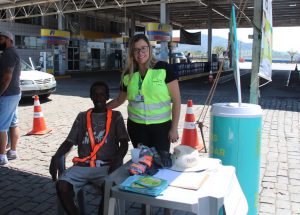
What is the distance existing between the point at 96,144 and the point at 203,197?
1313mm

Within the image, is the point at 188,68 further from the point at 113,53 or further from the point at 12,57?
the point at 12,57

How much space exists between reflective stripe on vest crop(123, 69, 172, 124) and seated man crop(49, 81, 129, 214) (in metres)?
0.22

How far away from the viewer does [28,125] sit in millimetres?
8297

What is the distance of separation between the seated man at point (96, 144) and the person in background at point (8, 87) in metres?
2.09

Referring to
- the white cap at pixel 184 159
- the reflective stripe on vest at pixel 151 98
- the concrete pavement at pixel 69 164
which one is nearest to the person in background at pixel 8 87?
the concrete pavement at pixel 69 164

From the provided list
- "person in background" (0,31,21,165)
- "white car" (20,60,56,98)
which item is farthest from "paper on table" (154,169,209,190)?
"white car" (20,60,56,98)

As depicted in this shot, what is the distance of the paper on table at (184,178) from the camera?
2.26 m

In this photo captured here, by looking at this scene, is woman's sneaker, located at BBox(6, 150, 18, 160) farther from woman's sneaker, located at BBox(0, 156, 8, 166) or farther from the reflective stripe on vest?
the reflective stripe on vest

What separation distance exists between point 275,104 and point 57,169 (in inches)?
397

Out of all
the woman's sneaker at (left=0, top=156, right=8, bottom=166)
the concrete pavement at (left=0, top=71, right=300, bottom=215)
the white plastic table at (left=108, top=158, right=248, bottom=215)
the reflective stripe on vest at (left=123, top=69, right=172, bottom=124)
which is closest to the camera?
the white plastic table at (left=108, top=158, right=248, bottom=215)

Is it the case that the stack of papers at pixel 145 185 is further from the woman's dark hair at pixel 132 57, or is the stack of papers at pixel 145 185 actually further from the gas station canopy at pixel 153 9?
the gas station canopy at pixel 153 9

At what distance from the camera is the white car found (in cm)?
1154

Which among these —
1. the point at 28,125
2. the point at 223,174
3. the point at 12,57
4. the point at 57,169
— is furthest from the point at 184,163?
the point at 28,125

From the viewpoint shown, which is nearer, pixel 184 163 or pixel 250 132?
pixel 184 163
